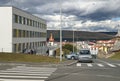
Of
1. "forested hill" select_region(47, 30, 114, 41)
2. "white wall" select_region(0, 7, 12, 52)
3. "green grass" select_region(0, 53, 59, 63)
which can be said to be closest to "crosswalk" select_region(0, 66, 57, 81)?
"green grass" select_region(0, 53, 59, 63)

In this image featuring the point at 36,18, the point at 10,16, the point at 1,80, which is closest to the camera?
the point at 1,80

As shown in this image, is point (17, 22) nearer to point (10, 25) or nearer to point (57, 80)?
point (10, 25)

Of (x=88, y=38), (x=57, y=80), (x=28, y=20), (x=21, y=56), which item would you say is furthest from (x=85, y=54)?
(x=88, y=38)

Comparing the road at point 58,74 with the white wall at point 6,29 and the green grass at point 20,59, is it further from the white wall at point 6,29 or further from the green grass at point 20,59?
the white wall at point 6,29

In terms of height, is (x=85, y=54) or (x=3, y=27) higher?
(x=3, y=27)

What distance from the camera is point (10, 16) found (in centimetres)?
6303

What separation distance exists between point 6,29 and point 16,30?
5189 millimetres

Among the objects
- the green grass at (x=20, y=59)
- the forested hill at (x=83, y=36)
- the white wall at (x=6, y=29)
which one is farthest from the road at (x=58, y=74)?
the forested hill at (x=83, y=36)

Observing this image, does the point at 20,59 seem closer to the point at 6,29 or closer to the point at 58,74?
the point at 58,74

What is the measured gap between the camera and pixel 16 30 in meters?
68.2

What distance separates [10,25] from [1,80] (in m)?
46.5

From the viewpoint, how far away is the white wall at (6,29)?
62.8m

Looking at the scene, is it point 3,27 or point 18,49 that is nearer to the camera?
point 3,27

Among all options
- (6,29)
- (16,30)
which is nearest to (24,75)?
(6,29)
